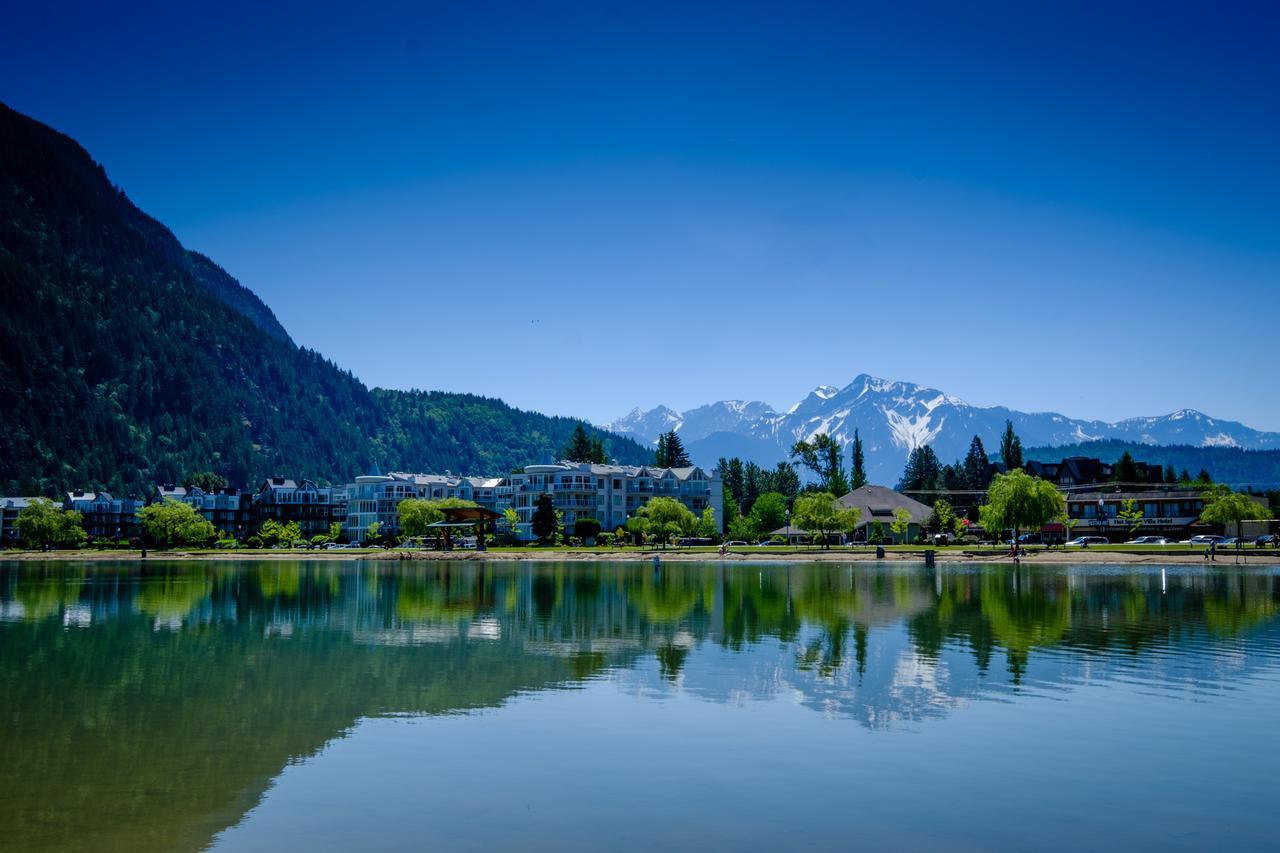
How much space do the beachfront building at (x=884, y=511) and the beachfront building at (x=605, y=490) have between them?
25017 mm

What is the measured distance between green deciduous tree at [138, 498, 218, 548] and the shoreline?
3.96 metres

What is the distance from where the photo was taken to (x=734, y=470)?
19638 centimetres

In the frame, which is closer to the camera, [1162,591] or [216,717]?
[216,717]

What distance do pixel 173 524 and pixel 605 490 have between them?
64.7 metres

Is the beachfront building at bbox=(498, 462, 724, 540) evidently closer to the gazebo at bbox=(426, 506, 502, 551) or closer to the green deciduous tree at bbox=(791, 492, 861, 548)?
the gazebo at bbox=(426, 506, 502, 551)

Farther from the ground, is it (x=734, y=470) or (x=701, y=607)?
(x=734, y=470)

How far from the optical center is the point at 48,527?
5773 inches

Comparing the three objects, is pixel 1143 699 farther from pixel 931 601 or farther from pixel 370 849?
pixel 931 601

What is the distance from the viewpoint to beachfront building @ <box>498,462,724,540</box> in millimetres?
160500

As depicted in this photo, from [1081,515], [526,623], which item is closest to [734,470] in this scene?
[1081,515]

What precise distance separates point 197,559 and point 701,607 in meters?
92.1

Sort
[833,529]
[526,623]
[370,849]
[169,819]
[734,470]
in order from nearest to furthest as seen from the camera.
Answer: [370,849] → [169,819] → [526,623] → [833,529] → [734,470]

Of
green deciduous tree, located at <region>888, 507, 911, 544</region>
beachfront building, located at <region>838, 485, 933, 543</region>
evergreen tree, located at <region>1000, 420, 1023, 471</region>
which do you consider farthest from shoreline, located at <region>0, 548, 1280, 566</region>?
evergreen tree, located at <region>1000, 420, 1023, 471</region>

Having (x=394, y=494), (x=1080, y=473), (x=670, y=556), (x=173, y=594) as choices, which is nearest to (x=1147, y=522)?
(x=1080, y=473)
